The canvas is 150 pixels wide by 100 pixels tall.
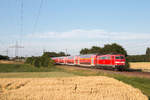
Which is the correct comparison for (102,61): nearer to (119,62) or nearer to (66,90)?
(119,62)

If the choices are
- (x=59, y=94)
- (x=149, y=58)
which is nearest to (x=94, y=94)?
(x=59, y=94)

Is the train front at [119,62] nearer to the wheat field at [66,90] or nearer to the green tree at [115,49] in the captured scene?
the green tree at [115,49]

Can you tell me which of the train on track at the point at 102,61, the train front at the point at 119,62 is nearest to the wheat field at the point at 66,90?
the train front at the point at 119,62

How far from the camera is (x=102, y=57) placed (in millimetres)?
49969

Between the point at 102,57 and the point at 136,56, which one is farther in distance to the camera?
the point at 136,56

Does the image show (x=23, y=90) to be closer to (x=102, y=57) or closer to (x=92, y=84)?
(x=92, y=84)

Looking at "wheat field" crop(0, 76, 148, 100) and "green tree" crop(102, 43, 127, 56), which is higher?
"green tree" crop(102, 43, 127, 56)

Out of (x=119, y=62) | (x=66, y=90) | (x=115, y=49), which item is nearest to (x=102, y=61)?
(x=119, y=62)

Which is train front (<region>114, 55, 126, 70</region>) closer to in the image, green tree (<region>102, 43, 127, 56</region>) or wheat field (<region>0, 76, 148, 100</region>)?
green tree (<region>102, 43, 127, 56</region>)

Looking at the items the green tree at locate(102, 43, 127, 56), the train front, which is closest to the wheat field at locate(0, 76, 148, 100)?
the train front

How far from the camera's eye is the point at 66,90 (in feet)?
34.3

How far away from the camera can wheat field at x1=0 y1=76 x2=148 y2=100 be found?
965 cm

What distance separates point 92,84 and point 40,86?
2.91m

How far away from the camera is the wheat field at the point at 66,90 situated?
9.65 meters
